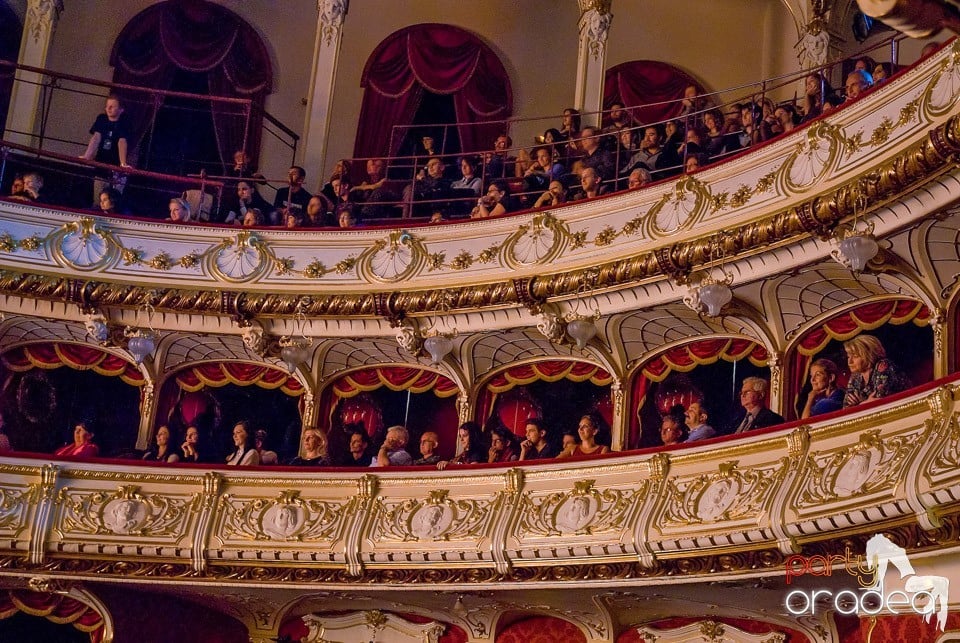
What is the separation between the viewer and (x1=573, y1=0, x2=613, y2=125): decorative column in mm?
12766

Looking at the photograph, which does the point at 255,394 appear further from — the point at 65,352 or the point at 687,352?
the point at 687,352

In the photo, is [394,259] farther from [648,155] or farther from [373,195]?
[648,155]

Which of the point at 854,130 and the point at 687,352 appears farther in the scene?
the point at 687,352

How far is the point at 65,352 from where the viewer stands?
1224cm

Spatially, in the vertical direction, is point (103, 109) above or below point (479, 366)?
above

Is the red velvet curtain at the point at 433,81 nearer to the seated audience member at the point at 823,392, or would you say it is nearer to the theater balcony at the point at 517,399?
the theater balcony at the point at 517,399

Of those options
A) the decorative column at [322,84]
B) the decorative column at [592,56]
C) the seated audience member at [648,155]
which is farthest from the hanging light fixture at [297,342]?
the decorative column at [592,56]

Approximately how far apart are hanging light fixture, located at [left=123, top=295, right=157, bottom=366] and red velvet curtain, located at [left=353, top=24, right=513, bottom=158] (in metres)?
3.83

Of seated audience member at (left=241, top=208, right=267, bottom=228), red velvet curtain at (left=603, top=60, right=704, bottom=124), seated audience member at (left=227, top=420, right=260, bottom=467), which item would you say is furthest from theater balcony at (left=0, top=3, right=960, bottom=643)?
red velvet curtain at (left=603, top=60, right=704, bottom=124)

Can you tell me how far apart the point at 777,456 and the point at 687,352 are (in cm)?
301

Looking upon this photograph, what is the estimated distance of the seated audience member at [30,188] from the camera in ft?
37.3

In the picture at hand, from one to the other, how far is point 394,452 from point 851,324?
3.85 meters

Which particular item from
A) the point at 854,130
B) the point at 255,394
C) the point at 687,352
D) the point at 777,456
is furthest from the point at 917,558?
the point at 255,394

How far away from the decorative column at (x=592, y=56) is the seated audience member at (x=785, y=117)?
3.33 metres
